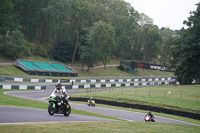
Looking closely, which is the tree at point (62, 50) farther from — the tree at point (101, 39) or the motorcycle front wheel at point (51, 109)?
the motorcycle front wheel at point (51, 109)

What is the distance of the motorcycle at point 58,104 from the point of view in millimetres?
14758

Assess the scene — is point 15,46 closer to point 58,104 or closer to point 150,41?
point 58,104

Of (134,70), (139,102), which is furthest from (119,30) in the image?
(139,102)

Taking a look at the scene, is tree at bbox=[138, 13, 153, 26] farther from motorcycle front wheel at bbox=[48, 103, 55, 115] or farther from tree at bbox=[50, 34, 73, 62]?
motorcycle front wheel at bbox=[48, 103, 55, 115]

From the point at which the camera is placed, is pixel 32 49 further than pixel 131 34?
No

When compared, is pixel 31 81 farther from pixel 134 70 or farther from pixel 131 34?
pixel 131 34

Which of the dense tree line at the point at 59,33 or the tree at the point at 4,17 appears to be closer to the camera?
the tree at the point at 4,17

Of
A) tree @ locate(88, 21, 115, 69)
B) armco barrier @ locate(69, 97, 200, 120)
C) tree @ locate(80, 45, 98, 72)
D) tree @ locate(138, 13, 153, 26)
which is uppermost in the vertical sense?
tree @ locate(138, 13, 153, 26)

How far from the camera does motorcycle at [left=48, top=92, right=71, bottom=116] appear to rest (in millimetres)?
14758

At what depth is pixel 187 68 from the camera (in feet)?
168

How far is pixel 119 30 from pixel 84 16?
23.7m

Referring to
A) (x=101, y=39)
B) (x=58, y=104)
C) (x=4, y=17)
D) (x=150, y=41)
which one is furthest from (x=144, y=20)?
(x=58, y=104)

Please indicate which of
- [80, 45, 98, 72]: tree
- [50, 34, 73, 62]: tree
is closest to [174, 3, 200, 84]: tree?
[80, 45, 98, 72]: tree

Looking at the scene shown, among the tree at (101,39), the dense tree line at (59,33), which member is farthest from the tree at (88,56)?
the tree at (101,39)
